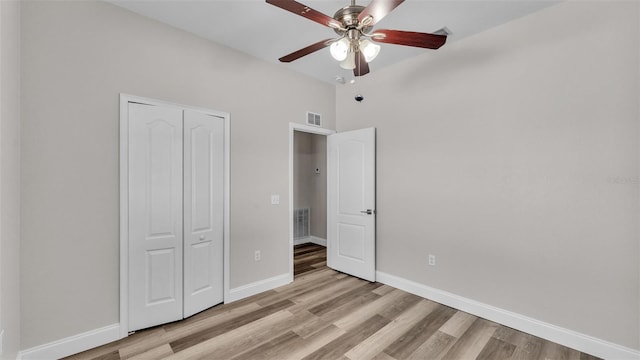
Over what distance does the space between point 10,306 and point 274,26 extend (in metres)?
2.97

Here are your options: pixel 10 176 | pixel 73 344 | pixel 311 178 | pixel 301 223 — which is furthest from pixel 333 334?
pixel 311 178

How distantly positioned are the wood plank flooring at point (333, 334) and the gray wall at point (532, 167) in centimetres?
35

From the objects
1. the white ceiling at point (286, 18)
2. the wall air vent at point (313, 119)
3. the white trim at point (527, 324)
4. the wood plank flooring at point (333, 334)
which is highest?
the white ceiling at point (286, 18)

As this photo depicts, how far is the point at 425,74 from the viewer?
10.3 ft

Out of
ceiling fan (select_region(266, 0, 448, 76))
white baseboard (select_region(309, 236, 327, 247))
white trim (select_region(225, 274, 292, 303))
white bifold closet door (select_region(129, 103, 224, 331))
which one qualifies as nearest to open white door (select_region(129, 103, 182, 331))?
white bifold closet door (select_region(129, 103, 224, 331))

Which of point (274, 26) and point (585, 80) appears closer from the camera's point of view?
point (585, 80)

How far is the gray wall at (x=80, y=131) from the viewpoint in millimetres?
1958

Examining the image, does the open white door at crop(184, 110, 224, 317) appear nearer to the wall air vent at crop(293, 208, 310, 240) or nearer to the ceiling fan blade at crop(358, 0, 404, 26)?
the ceiling fan blade at crop(358, 0, 404, 26)

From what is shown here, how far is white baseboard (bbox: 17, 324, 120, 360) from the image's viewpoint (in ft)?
6.42

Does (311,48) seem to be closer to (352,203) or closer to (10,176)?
(10,176)

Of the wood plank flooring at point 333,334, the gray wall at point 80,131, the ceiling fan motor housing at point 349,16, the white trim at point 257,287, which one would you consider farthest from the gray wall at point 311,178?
the ceiling fan motor housing at point 349,16

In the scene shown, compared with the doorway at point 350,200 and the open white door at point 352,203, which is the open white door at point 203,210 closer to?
the doorway at point 350,200

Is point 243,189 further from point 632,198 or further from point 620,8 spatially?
point 620,8

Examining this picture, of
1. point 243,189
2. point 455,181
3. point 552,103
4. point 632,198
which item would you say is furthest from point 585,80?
point 243,189
